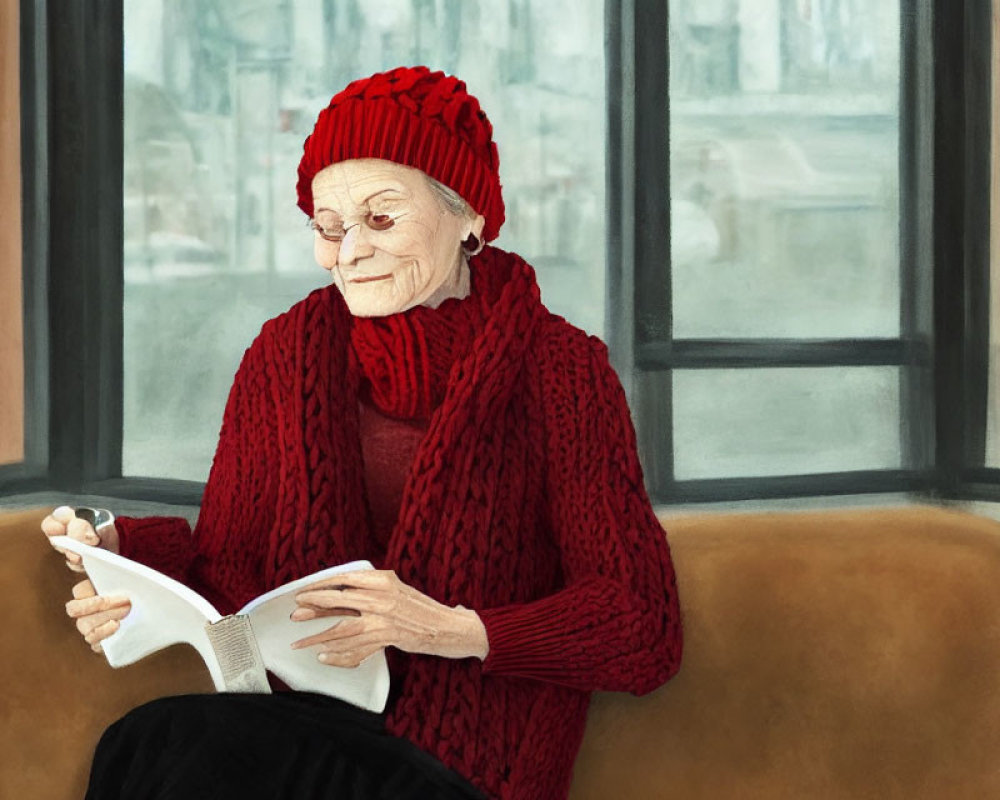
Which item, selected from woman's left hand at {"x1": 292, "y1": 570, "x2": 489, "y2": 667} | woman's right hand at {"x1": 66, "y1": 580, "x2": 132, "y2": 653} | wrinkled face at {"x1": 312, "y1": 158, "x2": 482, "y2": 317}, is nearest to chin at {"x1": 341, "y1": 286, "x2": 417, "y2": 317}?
wrinkled face at {"x1": 312, "y1": 158, "x2": 482, "y2": 317}

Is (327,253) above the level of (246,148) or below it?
below

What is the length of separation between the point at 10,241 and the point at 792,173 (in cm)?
157

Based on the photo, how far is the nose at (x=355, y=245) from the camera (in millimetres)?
1454

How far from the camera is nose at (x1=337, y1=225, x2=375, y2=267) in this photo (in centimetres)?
145

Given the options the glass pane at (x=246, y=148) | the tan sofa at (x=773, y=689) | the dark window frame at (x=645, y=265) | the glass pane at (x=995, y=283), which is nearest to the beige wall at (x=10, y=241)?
the dark window frame at (x=645, y=265)

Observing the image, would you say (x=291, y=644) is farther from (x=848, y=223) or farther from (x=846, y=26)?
(x=846, y=26)

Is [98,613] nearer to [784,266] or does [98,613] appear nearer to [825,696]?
[825,696]

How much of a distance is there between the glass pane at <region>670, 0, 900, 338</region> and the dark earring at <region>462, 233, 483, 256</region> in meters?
0.97

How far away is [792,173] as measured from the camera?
2521 millimetres

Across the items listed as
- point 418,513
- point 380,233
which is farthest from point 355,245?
point 418,513

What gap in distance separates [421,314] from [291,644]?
0.44 meters

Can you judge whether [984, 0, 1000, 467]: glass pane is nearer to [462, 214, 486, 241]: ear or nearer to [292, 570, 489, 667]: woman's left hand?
[462, 214, 486, 241]: ear

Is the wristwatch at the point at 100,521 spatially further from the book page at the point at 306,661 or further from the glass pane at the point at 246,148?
the glass pane at the point at 246,148

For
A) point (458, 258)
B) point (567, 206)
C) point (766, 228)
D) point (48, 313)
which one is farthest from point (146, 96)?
point (766, 228)
